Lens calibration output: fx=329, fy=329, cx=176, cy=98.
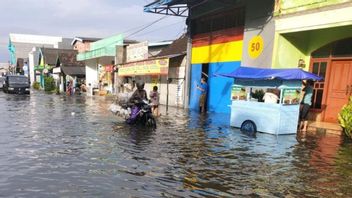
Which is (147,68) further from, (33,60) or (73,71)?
(33,60)

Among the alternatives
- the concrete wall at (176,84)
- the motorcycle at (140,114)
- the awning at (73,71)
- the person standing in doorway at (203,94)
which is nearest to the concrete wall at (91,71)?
the awning at (73,71)

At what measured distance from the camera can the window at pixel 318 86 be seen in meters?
13.7

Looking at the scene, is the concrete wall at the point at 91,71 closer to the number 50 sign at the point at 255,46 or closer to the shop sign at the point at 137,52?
the shop sign at the point at 137,52

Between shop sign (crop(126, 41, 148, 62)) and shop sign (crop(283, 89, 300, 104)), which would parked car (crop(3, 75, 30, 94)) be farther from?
shop sign (crop(283, 89, 300, 104))

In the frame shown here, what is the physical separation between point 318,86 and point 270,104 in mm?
3935

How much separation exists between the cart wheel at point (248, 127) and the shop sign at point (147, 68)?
33.0 feet

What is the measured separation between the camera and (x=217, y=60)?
19203 mm

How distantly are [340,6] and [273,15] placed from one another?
3.31 meters

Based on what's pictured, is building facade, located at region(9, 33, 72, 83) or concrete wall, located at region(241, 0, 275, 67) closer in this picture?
concrete wall, located at region(241, 0, 275, 67)

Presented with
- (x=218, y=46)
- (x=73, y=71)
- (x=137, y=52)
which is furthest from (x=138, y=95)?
(x=73, y=71)

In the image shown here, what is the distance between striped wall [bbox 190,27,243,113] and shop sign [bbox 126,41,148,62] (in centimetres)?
730

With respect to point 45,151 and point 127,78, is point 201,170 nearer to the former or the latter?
point 45,151

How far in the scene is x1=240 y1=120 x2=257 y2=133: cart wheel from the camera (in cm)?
1194

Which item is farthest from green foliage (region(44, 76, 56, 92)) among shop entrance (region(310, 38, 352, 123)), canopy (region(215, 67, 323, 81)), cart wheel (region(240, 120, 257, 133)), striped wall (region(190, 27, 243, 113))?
shop entrance (region(310, 38, 352, 123))
